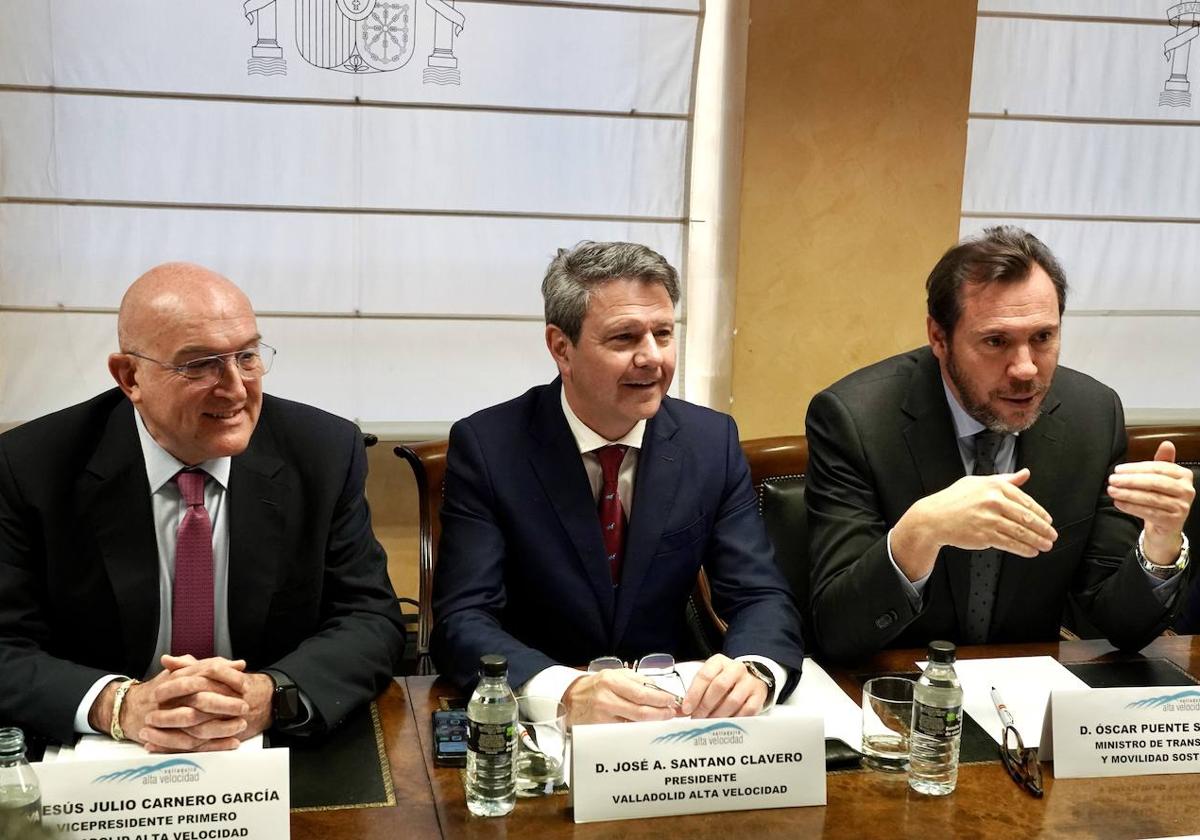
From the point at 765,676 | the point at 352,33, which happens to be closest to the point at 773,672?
the point at 765,676

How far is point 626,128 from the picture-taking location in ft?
12.8

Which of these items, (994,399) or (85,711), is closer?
(85,711)

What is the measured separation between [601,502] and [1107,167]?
8.99 ft

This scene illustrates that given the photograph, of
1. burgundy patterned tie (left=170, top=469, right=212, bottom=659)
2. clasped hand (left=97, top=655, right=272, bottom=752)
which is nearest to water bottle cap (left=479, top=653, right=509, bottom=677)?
clasped hand (left=97, top=655, right=272, bottom=752)

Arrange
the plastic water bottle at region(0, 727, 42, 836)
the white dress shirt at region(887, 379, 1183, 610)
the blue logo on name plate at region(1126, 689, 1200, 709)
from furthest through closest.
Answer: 1. the white dress shirt at region(887, 379, 1183, 610)
2. the blue logo on name plate at region(1126, 689, 1200, 709)
3. the plastic water bottle at region(0, 727, 42, 836)

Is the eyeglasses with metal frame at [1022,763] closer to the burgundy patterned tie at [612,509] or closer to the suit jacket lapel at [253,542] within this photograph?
the burgundy patterned tie at [612,509]

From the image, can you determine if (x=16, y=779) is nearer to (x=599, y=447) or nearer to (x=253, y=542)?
(x=253, y=542)

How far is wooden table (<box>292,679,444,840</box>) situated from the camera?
1526mm

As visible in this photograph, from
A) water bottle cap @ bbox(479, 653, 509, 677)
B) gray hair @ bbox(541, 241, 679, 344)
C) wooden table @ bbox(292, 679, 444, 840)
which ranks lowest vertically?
wooden table @ bbox(292, 679, 444, 840)

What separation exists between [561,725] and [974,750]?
0.62 metres

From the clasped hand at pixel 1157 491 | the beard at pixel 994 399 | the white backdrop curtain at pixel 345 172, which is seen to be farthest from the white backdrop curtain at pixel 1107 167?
the clasped hand at pixel 1157 491

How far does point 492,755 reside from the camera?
5.20 feet

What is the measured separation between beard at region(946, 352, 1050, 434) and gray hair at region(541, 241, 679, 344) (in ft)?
1.93

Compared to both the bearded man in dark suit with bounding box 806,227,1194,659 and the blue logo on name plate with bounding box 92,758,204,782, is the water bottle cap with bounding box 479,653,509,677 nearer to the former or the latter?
the blue logo on name plate with bounding box 92,758,204,782
